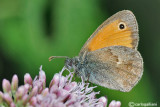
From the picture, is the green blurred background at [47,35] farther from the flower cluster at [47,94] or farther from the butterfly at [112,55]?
the flower cluster at [47,94]

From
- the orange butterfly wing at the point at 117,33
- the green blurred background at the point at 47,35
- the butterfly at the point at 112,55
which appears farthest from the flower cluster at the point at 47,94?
the green blurred background at the point at 47,35

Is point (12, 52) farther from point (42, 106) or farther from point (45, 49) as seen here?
point (42, 106)

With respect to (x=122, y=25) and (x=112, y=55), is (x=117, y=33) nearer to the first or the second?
(x=122, y=25)

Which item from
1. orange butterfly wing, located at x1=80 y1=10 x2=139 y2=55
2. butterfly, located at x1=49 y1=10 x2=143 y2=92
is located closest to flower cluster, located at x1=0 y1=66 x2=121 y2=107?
butterfly, located at x1=49 y1=10 x2=143 y2=92

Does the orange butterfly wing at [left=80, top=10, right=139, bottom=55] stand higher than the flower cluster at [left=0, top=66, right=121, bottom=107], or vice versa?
the orange butterfly wing at [left=80, top=10, right=139, bottom=55]

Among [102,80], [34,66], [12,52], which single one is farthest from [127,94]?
[12,52]

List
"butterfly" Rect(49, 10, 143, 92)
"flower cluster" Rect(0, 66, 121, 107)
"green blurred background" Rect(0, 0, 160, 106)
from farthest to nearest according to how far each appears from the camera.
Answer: "green blurred background" Rect(0, 0, 160, 106) < "butterfly" Rect(49, 10, 143, 92) < "flower cluster" Rect(0, 66, 121, 107)

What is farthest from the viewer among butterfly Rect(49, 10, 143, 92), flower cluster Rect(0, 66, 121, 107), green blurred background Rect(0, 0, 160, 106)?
green blurred background Rect(0, 0, 160, 106)

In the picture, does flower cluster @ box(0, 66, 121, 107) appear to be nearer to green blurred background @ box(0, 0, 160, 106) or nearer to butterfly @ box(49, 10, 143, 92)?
butterfly @ box(49, 10, 143, 92)
